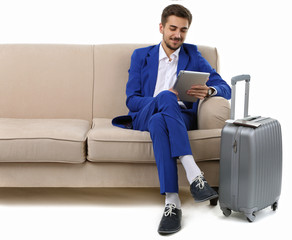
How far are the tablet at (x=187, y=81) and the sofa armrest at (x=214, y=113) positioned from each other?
3.5 inches

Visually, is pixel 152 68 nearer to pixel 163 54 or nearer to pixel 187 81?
pixel 163 54

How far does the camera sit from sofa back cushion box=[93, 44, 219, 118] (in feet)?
10.7

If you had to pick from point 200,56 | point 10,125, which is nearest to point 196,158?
point 200,56

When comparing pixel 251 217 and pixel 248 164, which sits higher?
pixel 248 164

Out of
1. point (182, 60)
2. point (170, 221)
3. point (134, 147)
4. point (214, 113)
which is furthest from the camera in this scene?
point (182, 60)

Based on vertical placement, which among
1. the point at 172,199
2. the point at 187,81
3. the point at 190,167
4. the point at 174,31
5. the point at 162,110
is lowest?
the point at 172,199

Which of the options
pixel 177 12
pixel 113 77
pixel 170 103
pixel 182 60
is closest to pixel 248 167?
pixel 170 103

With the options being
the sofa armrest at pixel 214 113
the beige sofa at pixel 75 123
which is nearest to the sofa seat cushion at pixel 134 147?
the beige sofa at pixel 75 123

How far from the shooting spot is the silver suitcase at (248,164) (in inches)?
93.5

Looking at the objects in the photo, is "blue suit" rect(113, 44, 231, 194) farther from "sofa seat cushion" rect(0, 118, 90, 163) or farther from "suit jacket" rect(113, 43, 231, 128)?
"sofa seat cushion" rect(0, 118, 90, 163)

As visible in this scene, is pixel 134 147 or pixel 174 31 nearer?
pixel 134 147

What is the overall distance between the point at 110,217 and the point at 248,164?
75 centimetres

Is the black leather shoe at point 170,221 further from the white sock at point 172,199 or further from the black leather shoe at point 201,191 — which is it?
the black leather shoe at point 201,191

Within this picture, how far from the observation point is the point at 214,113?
8.95ft
